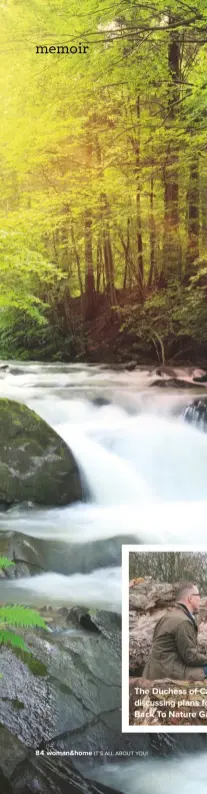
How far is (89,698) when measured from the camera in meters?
2.65

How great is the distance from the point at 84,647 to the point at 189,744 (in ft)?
1.91

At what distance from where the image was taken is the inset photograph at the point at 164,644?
2658 millimetres

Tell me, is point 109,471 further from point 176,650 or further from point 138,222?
point 138,222

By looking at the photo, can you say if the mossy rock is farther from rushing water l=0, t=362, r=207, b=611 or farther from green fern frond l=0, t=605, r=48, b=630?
green fern frond l=0, t=605, r=48, b=630

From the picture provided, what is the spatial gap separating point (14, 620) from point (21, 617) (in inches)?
2.2

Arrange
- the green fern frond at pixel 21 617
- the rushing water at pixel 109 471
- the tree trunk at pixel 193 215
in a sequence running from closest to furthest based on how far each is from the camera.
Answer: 1. the green fern frond at pixel 21 617
2. the rushing water at pixel 109 471
3. the tree trunk at pixel 193 215

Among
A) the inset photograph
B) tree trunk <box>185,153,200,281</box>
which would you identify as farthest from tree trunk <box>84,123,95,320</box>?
the inset photograph

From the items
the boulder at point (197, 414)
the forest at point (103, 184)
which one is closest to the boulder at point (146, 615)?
the boulder at point (197, 414)

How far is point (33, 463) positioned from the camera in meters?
2.88

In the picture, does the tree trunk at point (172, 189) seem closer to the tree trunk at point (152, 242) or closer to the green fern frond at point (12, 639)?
the tree trunk at point (152, 242)

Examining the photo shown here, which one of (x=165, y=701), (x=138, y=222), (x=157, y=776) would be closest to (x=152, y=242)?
(x=138, y=222)

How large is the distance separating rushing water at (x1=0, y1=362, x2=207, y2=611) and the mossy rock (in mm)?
47

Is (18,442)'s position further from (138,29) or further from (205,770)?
(138,29)

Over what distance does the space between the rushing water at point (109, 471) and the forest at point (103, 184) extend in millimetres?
127
